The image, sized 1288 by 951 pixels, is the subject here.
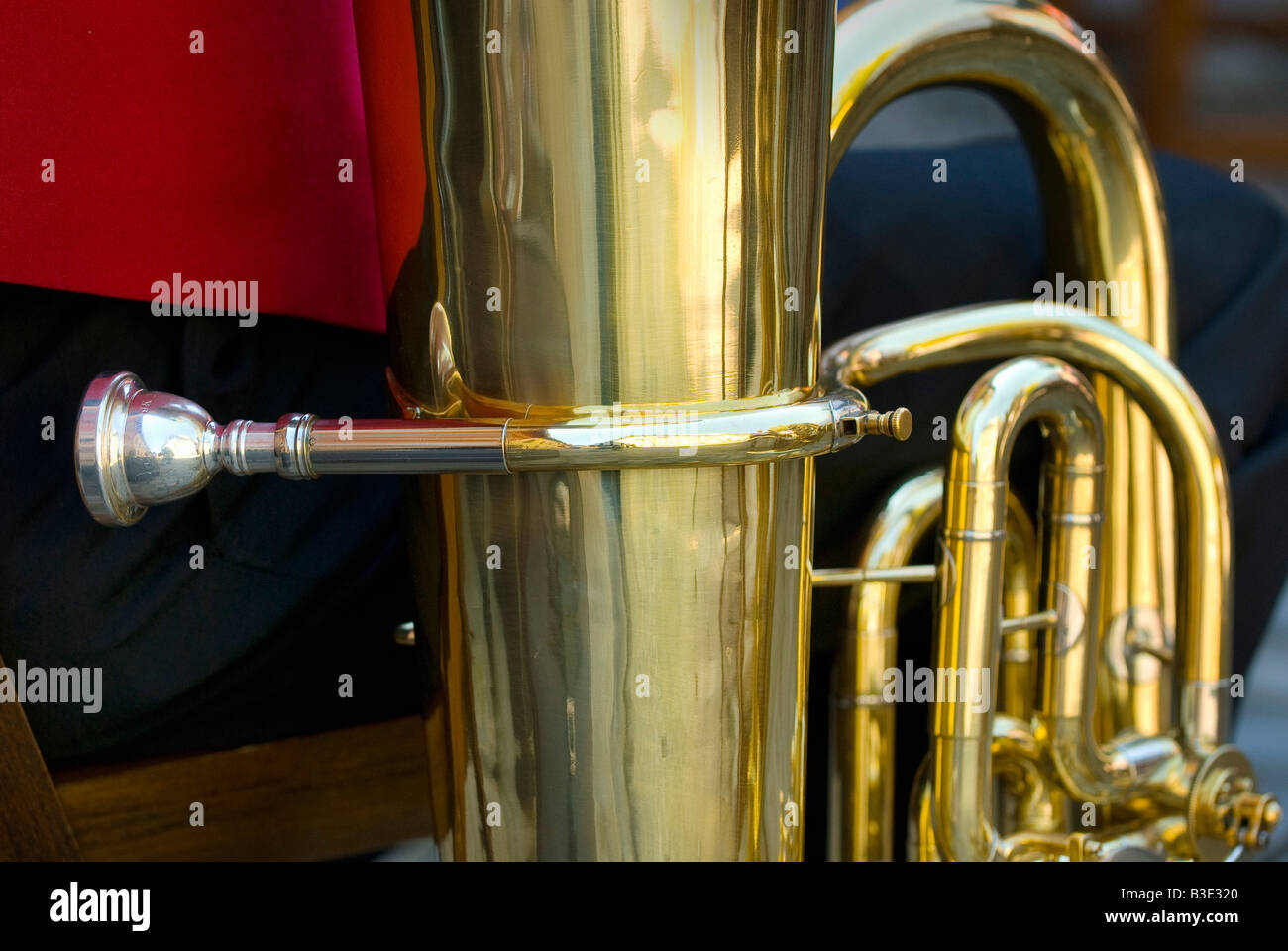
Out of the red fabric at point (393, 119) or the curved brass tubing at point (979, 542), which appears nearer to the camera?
the red fabric at point (393, 119)

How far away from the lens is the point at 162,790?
2.01 ft

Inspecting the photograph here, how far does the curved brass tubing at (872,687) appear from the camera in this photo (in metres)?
0.67

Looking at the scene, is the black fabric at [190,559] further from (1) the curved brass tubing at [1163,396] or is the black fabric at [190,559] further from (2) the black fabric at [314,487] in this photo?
(1) the curved brass tubing at [1163,396]

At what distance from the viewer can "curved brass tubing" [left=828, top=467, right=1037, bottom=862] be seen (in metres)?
0.67

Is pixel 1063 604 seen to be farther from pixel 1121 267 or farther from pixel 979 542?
pixel 1121 267

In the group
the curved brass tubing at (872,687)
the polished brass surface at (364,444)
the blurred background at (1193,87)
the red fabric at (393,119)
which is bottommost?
the curved brass tubing at (872,687)

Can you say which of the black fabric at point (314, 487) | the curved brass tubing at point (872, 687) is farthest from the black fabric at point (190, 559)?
the curved brass tubing at point (872, 687)

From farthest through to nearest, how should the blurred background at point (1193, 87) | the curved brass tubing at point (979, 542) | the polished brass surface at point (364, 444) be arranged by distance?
the blurred background at point (1193, 87) < the curved brass tubing at point (979, 542) < the polished brass surface at point (364, 444)

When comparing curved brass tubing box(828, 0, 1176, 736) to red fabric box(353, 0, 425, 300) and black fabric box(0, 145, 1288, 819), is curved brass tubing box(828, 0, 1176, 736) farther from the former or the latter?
red fabric box(353, 0, 425, 300)

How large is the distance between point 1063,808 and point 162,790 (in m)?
0.50

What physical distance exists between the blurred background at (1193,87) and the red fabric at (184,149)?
2.39 m

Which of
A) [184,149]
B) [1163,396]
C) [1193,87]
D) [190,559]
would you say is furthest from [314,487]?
[1193,87]

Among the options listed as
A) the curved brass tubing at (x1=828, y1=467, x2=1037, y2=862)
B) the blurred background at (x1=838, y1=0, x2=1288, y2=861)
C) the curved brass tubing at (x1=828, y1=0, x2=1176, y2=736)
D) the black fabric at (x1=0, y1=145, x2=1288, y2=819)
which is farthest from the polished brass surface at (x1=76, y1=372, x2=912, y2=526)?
the blurred background at (x1=838, y1=0, x2=1288, y2=861)
